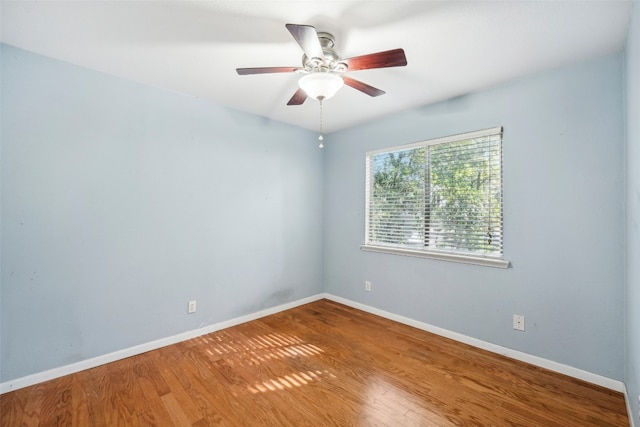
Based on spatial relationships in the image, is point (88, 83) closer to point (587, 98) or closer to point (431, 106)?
point (431, 106)

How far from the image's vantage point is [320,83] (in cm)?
178

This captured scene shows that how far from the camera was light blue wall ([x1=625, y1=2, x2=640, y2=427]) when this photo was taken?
4.72 feet

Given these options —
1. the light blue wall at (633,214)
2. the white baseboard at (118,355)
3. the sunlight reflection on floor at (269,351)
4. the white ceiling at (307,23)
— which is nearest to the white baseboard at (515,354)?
the light blue wall at (633,214)

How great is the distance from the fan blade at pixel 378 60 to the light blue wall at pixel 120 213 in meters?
1.80

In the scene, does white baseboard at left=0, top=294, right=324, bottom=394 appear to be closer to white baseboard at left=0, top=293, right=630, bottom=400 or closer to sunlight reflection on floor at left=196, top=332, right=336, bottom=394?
white baseboard at left=0, top=293, right=630, bottom=400

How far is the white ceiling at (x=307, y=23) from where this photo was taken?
1.56 m

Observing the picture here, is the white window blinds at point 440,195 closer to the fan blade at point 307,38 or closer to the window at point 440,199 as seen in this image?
the window at point 440,199

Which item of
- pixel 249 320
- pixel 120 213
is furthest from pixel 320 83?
pixel 249 320

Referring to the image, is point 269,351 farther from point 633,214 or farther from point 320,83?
point 633,214

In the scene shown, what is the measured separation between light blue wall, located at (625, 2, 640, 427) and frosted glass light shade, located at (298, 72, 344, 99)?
1548 millimetres

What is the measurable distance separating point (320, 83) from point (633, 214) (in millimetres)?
1982

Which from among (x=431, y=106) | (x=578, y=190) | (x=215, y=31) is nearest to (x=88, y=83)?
(x=215, y=31)

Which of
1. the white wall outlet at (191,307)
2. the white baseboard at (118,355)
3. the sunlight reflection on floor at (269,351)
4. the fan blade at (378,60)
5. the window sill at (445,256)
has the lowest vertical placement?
the sunlight reflection on floor at (269,351)

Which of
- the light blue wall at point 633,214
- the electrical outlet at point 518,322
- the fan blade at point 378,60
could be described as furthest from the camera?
the electrical outlet at point 518,322
